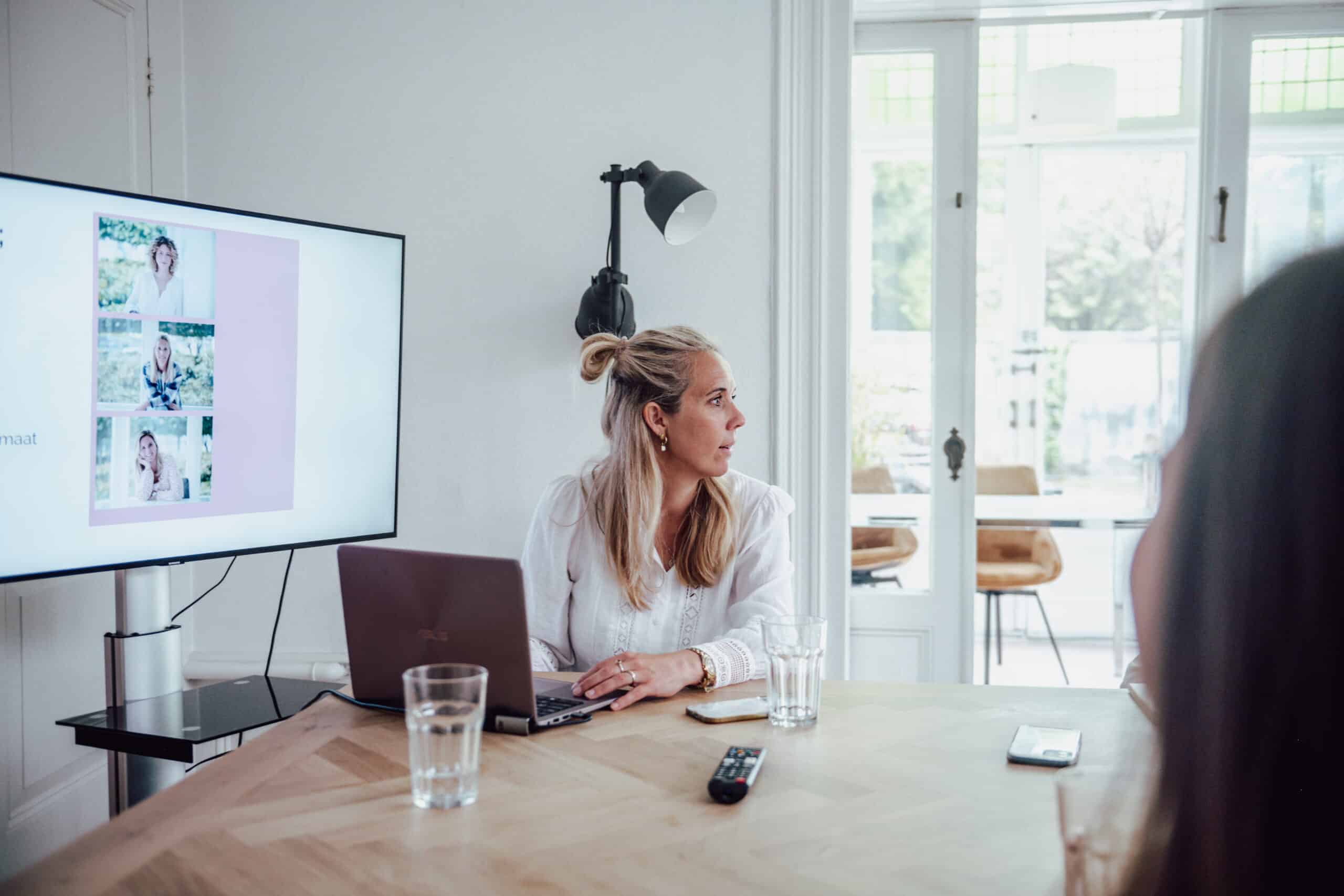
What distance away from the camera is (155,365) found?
72.9 inches

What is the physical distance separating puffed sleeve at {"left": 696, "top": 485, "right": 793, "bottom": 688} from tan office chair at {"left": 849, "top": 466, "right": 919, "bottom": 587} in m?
1.01

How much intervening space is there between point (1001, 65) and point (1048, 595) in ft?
9.13

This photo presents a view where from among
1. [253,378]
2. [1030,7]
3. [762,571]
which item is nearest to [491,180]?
[253,378]

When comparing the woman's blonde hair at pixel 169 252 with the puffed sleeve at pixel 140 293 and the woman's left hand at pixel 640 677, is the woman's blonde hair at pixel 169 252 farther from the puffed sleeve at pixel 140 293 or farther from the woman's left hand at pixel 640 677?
the woman's left hand at pixel 640 677

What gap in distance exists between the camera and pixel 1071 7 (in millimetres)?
2832

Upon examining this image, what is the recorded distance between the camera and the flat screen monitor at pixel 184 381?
1.70 metres

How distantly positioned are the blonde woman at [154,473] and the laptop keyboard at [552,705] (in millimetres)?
887

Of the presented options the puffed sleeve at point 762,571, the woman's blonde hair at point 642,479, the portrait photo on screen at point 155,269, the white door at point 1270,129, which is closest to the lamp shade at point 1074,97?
the white door at point 1270,129

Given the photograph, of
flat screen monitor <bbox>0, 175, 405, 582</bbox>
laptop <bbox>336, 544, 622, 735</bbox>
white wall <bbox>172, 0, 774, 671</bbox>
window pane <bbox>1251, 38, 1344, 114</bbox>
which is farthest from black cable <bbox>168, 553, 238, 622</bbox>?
window pane <bbox>1251, 38, 1344, 114</bbox>

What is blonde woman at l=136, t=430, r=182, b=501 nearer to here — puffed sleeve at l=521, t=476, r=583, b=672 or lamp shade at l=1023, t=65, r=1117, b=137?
puffed sleeve at l=521, t=476, r=583, b=672

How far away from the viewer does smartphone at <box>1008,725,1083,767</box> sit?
3.89ft

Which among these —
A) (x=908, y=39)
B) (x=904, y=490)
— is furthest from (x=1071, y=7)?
(x=904, y=490)

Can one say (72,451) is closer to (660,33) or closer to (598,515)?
(598,515)

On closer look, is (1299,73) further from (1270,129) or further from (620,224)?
(620,224)
